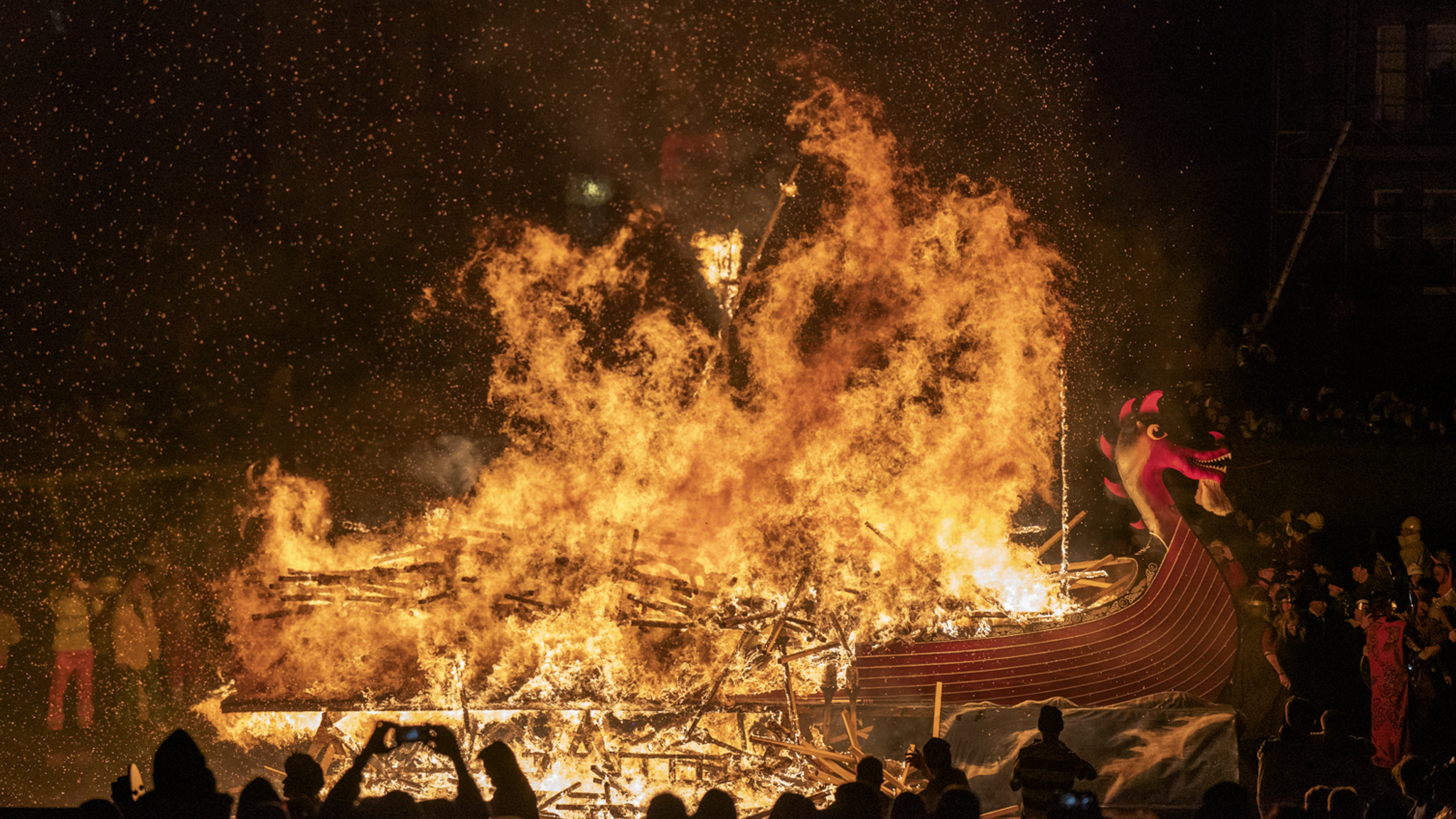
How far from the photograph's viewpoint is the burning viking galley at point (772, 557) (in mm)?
6484

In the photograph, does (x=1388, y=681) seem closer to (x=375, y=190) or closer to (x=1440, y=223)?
(x=1440, y=223)

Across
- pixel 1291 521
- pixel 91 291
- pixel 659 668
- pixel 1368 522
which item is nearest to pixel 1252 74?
pixel 1368 522

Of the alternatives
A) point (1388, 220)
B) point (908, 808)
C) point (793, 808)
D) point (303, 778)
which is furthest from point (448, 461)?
point (1388, 220)

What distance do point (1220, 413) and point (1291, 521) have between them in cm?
216

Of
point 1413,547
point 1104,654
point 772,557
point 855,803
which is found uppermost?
point 1413,547

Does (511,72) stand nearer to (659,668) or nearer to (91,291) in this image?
(91,291)

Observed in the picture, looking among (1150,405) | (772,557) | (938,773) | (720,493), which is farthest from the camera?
(720,493)

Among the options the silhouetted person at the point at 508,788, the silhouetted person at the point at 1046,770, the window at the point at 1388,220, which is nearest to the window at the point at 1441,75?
the window at the point at 1388,220

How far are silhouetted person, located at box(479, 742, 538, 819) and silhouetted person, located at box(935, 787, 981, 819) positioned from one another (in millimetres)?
1486

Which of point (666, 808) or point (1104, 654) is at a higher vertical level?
point (1104, 654)

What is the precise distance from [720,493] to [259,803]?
586 centimetres

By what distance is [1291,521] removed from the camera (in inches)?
375

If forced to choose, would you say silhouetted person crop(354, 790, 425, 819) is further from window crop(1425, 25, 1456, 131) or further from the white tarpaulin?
window crop(1425, 25, 1456, 131)

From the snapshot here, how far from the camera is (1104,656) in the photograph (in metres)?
7.12
